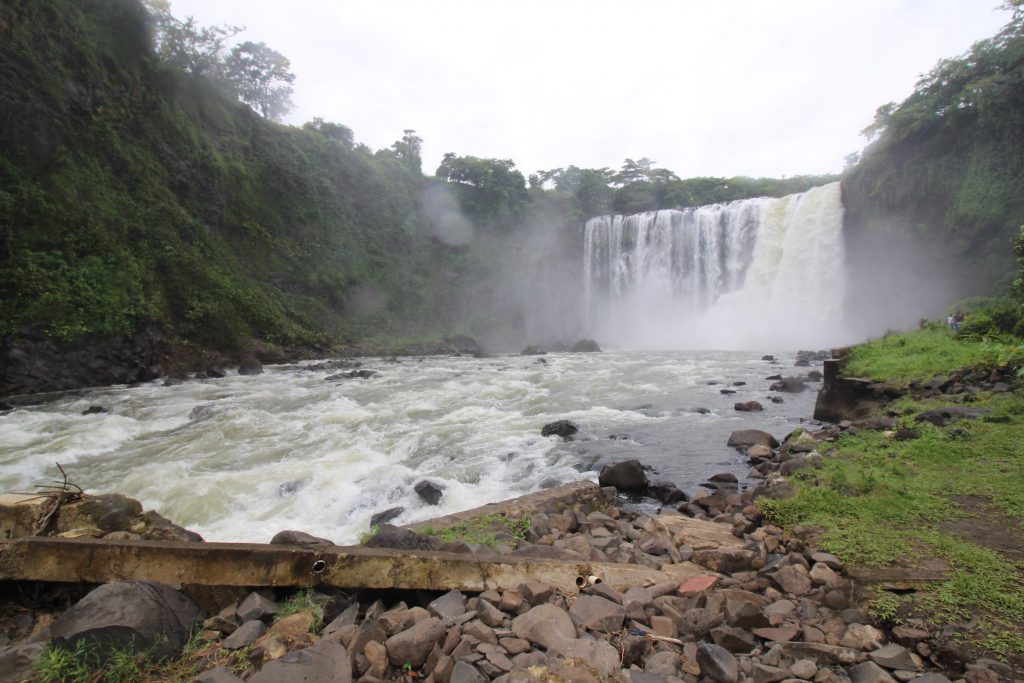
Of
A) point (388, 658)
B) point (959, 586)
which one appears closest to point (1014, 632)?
point (959, 586)

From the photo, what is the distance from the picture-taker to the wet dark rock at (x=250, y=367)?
19.4m

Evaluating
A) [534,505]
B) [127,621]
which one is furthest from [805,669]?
[127,621]

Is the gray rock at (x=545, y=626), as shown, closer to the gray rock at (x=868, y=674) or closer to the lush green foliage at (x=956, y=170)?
the gray rock at (x=868, y=674)

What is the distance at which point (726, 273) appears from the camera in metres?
35.0

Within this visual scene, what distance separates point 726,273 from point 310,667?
37.2 m

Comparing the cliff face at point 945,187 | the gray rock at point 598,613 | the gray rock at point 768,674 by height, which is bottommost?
the gray rock at point 768,674

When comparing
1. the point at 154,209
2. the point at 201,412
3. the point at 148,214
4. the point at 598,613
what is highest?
the point at 154,209

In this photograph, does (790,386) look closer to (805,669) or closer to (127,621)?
(805,669)

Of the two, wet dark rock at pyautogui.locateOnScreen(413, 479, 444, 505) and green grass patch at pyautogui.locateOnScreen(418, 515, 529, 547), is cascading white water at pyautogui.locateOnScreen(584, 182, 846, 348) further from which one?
green grass patch at pyautogui.locateOnScreen(418, 515, 529, 547)

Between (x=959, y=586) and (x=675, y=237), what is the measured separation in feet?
121

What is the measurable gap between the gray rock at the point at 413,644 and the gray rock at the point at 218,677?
0.65 metres

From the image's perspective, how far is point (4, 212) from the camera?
15469mm

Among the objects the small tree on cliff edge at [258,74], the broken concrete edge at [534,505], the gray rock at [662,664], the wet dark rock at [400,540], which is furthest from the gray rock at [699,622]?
the small tree on cliff edge at [258,74]

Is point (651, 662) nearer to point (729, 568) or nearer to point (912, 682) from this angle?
point (912, 682)
